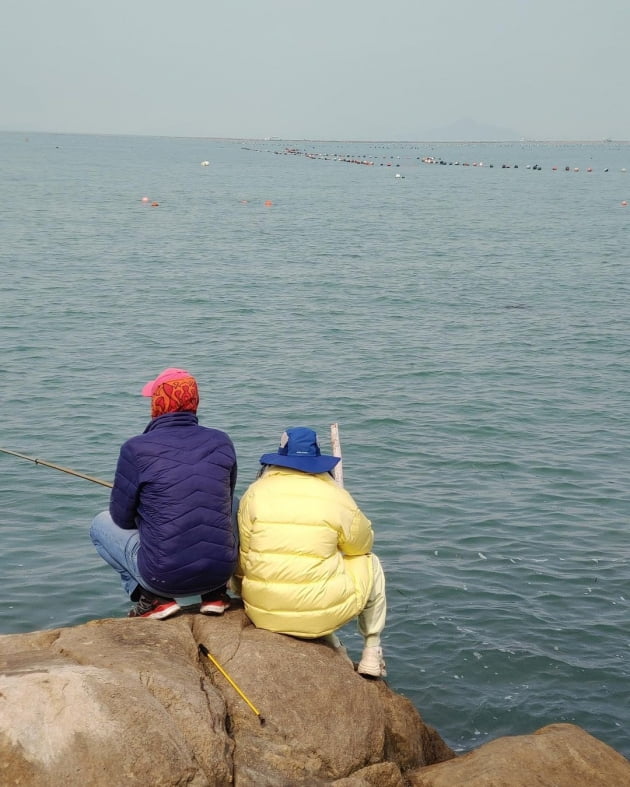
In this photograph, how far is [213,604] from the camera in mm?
6945

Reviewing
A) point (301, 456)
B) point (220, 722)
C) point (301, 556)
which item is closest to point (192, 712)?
point (220, 722)

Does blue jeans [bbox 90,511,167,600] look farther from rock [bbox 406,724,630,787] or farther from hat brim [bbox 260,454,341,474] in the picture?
rock [bbox 406,724,630,787]

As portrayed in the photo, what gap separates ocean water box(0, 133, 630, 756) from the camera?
32.4ft

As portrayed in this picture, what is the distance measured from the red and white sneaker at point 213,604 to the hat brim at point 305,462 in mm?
951

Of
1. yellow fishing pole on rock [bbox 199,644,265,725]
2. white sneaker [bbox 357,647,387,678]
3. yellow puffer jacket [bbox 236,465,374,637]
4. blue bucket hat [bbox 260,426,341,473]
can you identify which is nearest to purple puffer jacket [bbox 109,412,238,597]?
yellow puffer jacket [bbox 236,465,374,637]

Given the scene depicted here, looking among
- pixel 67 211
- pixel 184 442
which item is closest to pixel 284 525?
pixel 184 442

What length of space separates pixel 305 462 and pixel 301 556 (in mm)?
616

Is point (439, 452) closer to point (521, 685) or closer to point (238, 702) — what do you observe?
point (521, 685)

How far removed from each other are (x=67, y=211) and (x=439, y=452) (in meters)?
44.0

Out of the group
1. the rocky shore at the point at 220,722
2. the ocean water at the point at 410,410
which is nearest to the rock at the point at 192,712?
the rocky shore at the point at 220,722

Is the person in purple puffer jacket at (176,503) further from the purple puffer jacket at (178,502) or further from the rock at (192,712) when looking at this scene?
the rock at (192,712)

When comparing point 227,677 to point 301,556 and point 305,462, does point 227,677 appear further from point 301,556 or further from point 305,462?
point 305,462

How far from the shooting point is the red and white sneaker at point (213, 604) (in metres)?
6.93

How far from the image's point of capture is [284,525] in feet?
21.6
